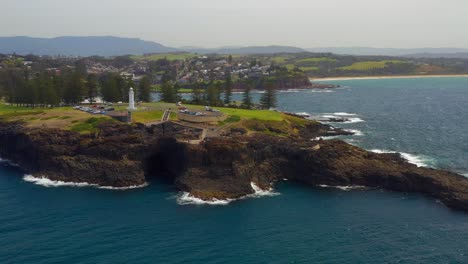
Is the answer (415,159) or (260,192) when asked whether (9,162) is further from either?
(415,159)

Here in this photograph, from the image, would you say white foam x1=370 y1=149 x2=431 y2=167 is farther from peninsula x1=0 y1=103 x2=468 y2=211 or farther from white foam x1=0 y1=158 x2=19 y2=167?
white foam x1=0 y1=158 x2=19 y2=167

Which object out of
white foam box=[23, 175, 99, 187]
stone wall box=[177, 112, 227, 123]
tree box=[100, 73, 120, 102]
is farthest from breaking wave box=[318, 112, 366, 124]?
white foam box=[23, 175, 99, 187]

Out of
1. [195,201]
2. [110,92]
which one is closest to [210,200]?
[195,201]

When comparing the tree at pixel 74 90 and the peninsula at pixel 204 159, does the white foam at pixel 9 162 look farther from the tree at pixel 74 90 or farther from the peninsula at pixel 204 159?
the tree at pixel 74 90

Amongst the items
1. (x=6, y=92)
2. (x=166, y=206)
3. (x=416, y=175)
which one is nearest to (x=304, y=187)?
(x=416, y=175)

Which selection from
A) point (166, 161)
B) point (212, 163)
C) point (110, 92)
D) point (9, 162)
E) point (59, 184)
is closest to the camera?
point (59, 184)

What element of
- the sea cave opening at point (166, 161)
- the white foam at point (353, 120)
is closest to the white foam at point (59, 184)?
the sea cave opening at point (166, 161)

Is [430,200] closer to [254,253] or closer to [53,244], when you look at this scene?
[254,253]
